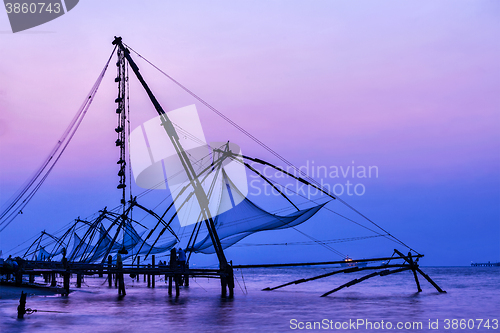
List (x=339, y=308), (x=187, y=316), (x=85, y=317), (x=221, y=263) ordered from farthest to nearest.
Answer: (x=221, y=263), (x=339, y=308), (x=187, y=316), (x=85, y=317)

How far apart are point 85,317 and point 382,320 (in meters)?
10.5

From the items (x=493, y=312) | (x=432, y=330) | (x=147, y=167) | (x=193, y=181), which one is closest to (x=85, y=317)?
(x=193, y=181)

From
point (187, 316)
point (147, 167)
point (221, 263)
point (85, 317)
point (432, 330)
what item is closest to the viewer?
point (432, 330)

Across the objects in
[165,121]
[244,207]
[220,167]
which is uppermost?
[165,121]

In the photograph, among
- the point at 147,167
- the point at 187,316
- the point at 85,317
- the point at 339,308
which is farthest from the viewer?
the point at 147,167

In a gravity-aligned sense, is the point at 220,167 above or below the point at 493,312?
above

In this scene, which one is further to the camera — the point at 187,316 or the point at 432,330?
the point at 187,316

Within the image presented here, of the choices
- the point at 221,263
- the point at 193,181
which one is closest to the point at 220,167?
the point at 193,181

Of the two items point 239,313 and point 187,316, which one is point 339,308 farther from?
point 187,316

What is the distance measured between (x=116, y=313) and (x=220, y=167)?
7.70m

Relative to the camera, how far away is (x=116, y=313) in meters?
18.1

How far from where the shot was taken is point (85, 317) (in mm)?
16406

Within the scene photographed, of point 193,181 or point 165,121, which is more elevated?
point 165,121

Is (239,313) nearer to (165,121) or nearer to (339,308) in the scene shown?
(339,308)
